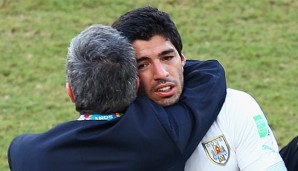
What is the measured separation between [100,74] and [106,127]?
0.19 m

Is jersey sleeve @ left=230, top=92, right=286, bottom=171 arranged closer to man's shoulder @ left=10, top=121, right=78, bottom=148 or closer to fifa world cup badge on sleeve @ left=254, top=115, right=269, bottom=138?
fifa world cup badge on sleeve @ left=254, top=115, right=269, bottom=138

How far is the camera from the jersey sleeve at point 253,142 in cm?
309

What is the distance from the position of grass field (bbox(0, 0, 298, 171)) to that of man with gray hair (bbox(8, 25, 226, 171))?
122 inches

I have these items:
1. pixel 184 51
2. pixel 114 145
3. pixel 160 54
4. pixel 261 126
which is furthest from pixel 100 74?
pixel 184 51

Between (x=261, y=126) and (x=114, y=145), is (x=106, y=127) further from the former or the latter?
(x=261, y=126)

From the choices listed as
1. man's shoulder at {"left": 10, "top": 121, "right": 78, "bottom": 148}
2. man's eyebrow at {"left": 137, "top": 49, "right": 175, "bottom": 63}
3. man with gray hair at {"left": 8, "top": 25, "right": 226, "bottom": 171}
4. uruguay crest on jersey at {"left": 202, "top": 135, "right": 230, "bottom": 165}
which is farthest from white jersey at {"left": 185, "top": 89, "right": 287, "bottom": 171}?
man's shoulder at {"left": 10, "top": 121, "right": 78, "bottom": 148}

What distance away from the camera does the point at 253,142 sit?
311cm

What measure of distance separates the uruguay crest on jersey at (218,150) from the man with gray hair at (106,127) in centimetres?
18

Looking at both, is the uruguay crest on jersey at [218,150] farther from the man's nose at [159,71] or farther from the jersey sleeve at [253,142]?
the man's nose at [159,71]

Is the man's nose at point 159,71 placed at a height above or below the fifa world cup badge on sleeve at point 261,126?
above

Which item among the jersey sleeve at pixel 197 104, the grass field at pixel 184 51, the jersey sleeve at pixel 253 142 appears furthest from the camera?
the grass field at pixel 184 51


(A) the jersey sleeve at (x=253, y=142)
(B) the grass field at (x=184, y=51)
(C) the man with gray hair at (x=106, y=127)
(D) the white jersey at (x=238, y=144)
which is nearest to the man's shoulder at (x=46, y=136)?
(C) the man with gray hair at (x=106, y=127)

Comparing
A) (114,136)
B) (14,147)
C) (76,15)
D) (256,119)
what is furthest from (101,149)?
A: (76,15)

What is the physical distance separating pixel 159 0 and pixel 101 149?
5573 mm
